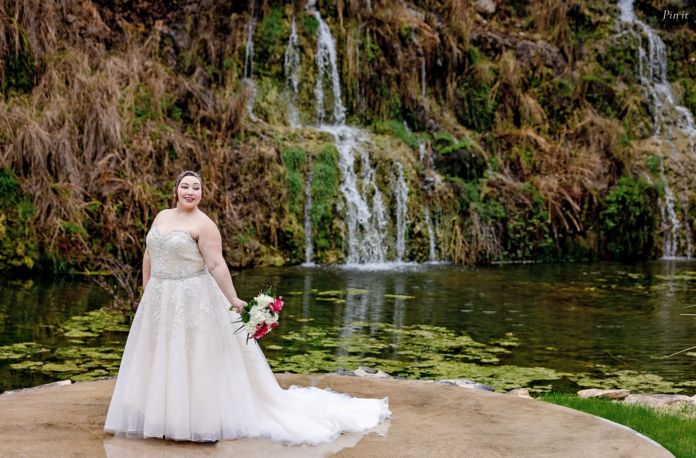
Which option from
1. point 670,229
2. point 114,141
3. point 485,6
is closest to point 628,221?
point 670,229

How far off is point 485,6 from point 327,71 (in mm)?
6798

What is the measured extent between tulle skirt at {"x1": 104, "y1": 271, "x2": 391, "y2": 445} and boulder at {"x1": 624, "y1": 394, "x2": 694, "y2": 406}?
9.39 ft

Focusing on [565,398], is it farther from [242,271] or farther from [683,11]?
[683,11]

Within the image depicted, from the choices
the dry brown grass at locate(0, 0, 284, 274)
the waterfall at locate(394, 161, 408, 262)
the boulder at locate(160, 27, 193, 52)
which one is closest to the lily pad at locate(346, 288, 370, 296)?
the dry brown grass at locate(0, 0, 284, 274)

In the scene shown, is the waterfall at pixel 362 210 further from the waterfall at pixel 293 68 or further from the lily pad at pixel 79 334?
the lily pad at pixel 79 334

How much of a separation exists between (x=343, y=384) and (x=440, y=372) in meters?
2.08

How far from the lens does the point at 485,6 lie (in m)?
23.2

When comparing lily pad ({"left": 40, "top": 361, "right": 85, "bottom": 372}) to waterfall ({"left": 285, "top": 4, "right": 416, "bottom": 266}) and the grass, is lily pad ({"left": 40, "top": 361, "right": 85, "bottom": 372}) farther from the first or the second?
waterfall ({"left": 285, "top": 4, "right": 416, "bottom": 266})

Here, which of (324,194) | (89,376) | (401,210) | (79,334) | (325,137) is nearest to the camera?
(89,376)

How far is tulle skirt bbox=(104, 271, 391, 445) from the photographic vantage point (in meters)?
4.24

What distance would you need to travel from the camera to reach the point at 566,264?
17078 mm

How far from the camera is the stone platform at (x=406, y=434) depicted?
13.3 ft

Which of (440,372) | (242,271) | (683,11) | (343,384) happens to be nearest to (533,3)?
(683,11)

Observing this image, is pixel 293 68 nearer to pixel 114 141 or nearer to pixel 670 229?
pixel 114 141
